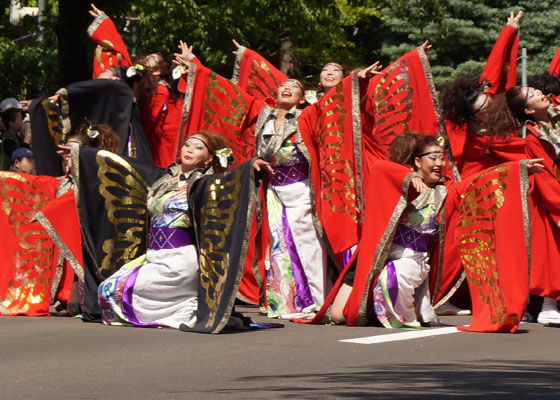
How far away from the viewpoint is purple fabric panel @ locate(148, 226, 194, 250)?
31.2ft

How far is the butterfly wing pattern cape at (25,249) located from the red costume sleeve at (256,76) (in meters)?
1.82

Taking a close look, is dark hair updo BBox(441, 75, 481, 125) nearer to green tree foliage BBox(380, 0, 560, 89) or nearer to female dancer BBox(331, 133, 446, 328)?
female dancer BBox(331, 133, 446, 328)

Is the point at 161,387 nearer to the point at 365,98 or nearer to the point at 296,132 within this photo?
the point at 296,132

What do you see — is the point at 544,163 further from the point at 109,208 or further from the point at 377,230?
the point at 109,208

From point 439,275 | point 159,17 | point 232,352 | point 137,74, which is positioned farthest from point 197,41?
point 232,352

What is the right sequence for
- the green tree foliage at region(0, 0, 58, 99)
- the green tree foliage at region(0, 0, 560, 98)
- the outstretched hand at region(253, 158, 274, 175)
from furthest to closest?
the green tree foliage at region(0, 0, 58, 99), the green tree foliage at region(0, 0, 560, 98), the outstretched hand at region(253, 158, 274, 175)

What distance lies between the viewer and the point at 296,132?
403 inches

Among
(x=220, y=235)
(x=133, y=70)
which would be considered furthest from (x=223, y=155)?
(x=133, y=70)

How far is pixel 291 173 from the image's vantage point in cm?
1030

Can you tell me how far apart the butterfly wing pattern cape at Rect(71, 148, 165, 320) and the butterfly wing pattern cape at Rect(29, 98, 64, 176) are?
134 centimetres

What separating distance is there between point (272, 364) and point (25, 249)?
12.0 feet

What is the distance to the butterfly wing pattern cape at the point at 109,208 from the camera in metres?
9.95

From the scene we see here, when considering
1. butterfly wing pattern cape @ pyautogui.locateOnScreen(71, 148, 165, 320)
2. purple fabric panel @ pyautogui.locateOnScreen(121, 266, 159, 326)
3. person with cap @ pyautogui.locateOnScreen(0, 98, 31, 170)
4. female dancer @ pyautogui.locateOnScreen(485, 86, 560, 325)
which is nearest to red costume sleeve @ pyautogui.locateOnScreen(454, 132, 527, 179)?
female dancer @ pyautogui.locateOnScreen(485, 86, 560, 325)

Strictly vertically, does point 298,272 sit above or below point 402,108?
below
